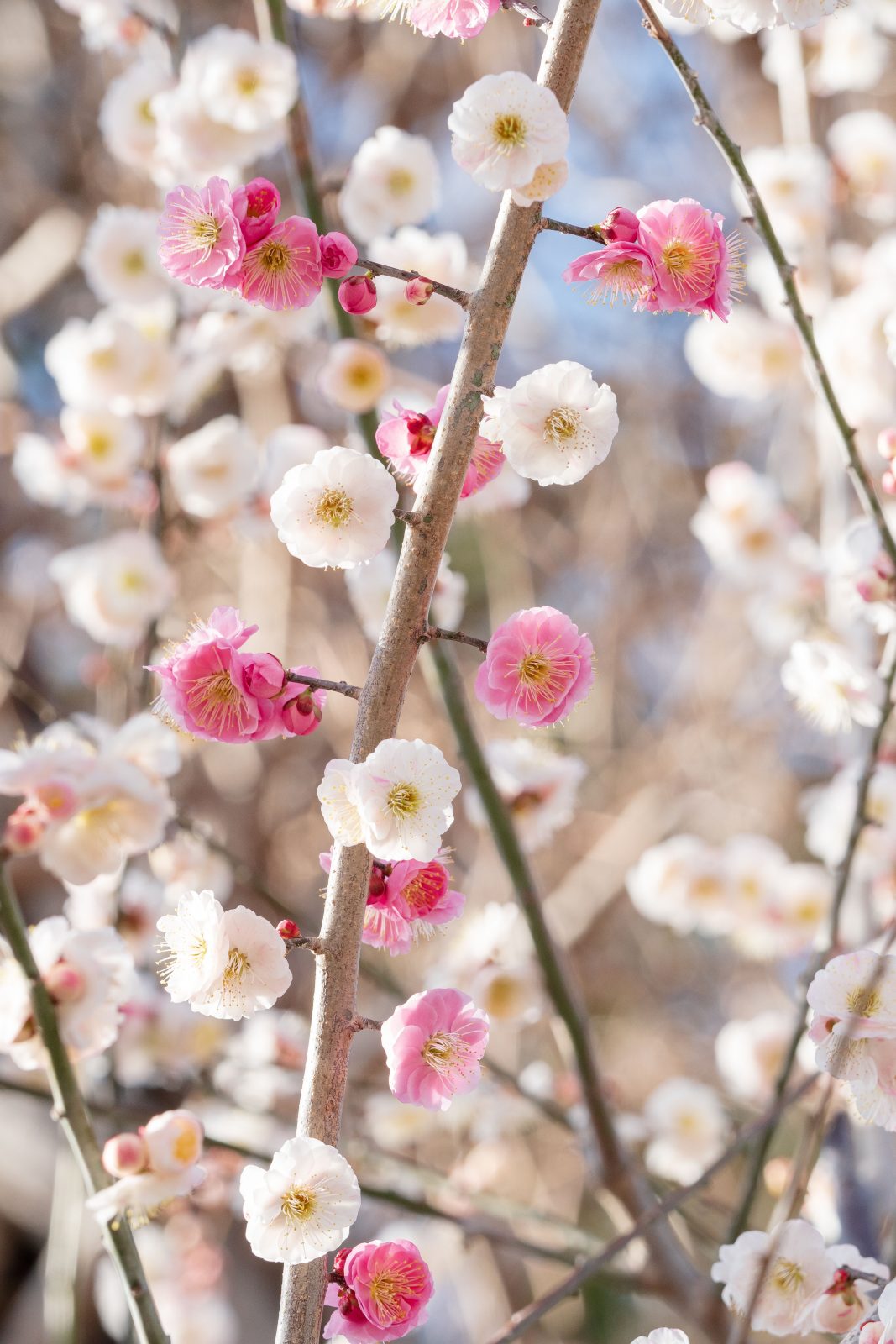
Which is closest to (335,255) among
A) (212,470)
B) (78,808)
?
(78,808)

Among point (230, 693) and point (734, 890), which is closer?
point (230, 693)

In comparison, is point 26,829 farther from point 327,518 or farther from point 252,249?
point 252,249

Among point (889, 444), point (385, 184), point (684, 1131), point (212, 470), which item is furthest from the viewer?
point (684, 1131)

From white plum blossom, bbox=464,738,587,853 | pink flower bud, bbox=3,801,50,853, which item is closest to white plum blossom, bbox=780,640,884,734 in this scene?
white plum blossom, bbox=464,738,587,853

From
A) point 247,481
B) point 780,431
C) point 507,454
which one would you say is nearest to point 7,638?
point 247,481

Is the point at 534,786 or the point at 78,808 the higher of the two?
the point at 534,786

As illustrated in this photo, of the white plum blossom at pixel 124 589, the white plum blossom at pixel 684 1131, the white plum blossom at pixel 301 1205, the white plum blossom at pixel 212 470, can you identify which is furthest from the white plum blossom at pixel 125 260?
the white plum blossom at pixel 684 1131

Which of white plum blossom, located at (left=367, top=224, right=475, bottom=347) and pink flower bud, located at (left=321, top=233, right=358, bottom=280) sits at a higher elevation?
white plum blossom, located at (left=367, top=224, right=475, bottom=347)

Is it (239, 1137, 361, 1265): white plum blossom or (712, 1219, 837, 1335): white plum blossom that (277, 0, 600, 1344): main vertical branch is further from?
(712, 1219, 837, 1335): white plum blossom
